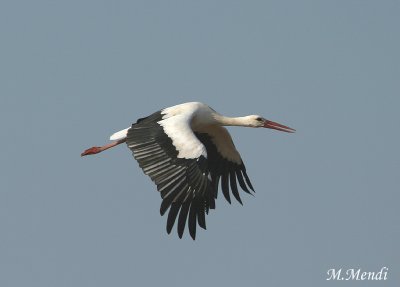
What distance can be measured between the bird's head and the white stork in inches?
28.3

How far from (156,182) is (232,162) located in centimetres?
397

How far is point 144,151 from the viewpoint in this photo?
17.1 metres

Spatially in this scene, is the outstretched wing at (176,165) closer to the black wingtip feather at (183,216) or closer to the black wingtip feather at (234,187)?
the black wingtip feather at (183,216)

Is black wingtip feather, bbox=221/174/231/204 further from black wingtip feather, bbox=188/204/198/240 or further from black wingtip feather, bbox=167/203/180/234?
black wingtip feather, bbox=167/203/180/234

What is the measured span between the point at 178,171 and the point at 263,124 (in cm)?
443

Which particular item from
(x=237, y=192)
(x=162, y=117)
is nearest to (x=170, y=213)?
(x=162, y=117)

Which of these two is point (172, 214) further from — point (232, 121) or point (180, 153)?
point (232, 121)

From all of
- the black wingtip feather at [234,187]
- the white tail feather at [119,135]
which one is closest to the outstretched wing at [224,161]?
the black wingtip feather at [234,187]

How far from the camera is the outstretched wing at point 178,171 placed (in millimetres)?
16453

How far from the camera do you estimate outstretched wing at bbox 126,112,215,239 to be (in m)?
16.5

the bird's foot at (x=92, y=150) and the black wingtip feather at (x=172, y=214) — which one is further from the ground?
the bird's foot at (x=92, y=150)

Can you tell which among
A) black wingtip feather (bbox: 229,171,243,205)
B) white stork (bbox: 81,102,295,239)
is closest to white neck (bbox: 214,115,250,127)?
white stork (bbox: 81,102,295,239)

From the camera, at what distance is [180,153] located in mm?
16953

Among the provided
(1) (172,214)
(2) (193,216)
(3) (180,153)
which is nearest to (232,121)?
(3) (180,153)
